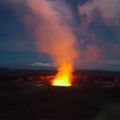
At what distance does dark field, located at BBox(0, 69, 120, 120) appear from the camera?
81.4ft

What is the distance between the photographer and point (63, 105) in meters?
29.7

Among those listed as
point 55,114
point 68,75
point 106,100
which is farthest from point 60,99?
point 68,75

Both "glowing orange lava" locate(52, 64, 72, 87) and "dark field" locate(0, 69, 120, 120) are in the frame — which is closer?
"dark field" locate(0, 69, 120, 120)

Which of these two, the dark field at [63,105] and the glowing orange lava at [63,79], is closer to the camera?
the dark field at [63,105]

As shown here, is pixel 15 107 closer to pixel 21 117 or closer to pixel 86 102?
pixel 21 117

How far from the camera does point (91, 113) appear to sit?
1041 inches

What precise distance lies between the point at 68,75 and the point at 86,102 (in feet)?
77.6

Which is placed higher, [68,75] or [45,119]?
[68,75]

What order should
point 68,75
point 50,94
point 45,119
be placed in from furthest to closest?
point 68,75
point 50,94
point 45,119

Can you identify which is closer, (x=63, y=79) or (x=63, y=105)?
(x=63, y=105)

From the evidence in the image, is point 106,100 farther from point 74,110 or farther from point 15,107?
point 15,107

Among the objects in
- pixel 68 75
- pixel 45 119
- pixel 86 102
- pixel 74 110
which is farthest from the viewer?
pixel 68 75

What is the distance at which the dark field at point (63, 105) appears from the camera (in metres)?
24.8

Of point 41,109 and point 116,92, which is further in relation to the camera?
point 116,92
